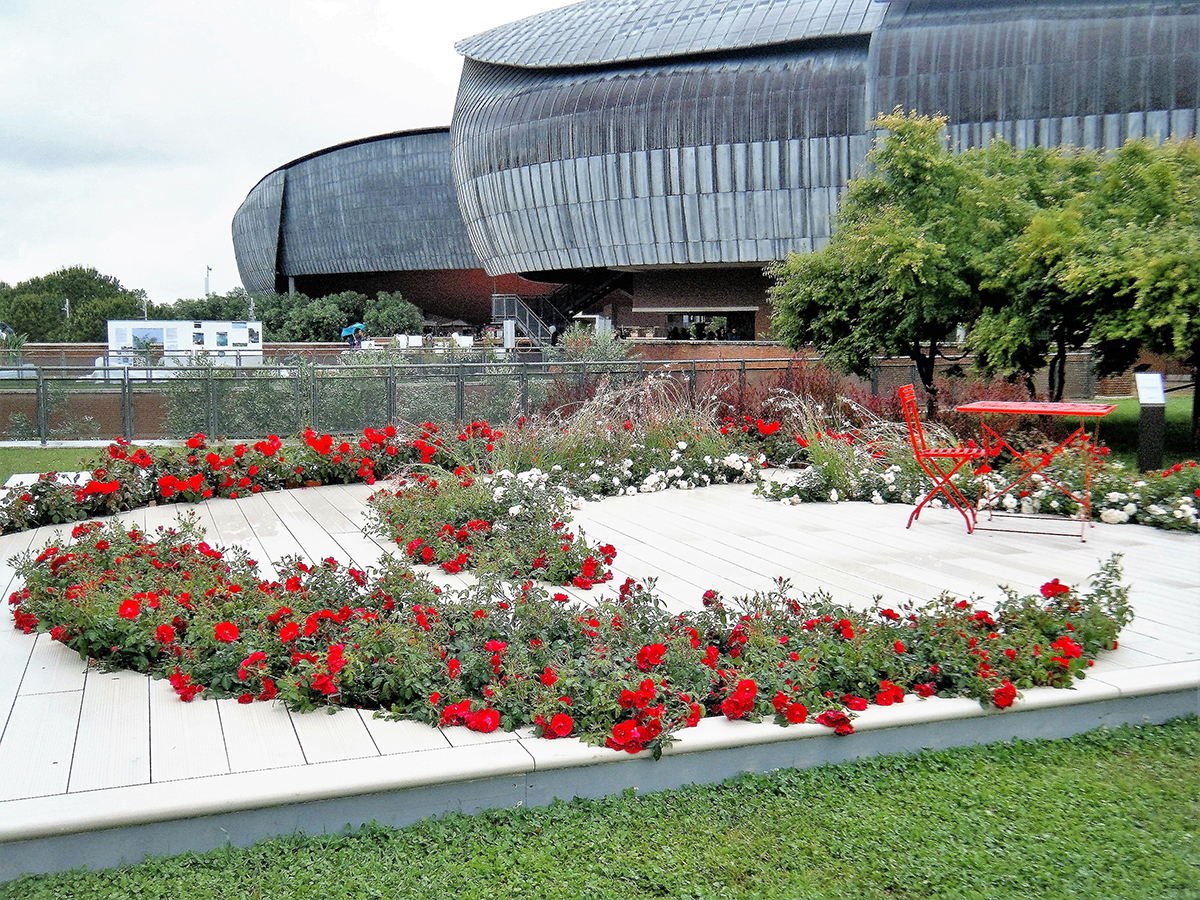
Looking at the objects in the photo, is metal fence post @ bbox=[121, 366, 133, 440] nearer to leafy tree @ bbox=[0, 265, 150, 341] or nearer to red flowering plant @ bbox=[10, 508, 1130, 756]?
red flowering plant @ bbox=[10, 508, 1130, 756]

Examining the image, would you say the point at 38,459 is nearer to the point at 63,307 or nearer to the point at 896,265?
the point at 896,265

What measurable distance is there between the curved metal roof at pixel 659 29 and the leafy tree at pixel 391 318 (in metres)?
18.1

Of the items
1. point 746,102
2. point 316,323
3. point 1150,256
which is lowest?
point 1150,256

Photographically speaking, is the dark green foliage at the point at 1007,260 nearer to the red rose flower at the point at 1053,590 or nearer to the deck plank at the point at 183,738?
the red rose flower at the point at 1053,590

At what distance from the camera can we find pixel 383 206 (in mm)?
71812

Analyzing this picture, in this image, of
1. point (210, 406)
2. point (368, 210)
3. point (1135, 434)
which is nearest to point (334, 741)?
point (210, 406)

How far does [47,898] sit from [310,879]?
0.77 meters

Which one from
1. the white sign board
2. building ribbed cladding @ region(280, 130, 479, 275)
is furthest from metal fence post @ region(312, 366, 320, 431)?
building ribbed cladding @ region(280, 130, 479, 275)

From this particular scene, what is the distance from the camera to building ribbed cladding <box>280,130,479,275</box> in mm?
70312

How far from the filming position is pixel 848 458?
408 inches

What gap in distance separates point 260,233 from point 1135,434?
74.8 meters

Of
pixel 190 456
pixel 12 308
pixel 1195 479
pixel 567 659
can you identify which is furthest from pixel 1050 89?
pixel 12 308

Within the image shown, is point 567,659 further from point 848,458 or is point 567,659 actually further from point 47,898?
point 848,458

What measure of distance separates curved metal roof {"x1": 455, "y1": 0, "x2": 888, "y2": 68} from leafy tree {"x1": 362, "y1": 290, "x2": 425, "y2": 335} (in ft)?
59.4
